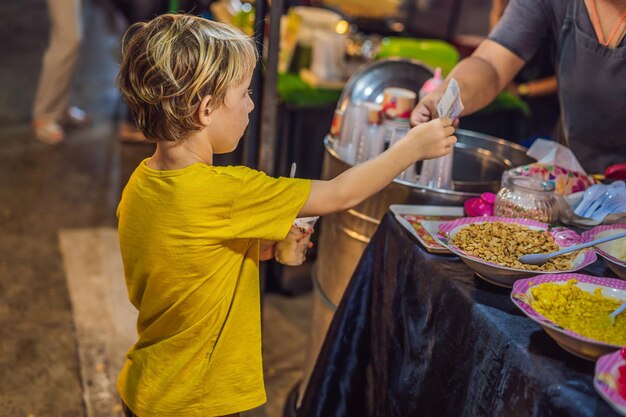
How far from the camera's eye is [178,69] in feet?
5.72

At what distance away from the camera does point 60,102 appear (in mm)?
6152

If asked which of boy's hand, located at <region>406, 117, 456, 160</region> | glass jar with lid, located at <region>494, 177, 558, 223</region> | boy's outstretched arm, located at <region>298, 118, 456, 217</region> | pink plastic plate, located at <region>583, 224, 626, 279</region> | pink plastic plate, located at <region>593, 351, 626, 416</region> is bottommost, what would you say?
pink plastic plate, located at <region>593, 351, 626, 416</region>

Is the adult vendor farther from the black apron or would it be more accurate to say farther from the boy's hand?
the boy's hand

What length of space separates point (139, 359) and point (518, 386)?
38.2 inches

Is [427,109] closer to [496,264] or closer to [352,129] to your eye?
[352,129]

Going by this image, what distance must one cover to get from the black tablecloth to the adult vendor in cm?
52

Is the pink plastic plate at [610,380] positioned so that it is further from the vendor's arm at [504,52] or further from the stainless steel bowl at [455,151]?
the vendor's arm at [504,52]

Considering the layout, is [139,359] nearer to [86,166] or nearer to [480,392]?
[480,392]

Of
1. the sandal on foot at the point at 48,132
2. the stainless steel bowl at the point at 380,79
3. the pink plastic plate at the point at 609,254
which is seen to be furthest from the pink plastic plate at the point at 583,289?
the sandal on foot at the point at 48,132

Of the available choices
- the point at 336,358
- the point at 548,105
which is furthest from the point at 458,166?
the point at 548,105

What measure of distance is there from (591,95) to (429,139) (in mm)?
910

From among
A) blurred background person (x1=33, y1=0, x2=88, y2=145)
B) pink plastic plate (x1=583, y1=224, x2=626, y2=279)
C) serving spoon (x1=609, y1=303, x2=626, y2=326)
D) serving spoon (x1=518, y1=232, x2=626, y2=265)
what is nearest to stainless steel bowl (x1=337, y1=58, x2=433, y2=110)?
pink plastic plate (x1=583, y1=224, x2=626, y2=279)

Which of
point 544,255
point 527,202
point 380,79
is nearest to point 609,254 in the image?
point 544,255

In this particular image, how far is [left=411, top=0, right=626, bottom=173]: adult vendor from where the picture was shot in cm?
241
